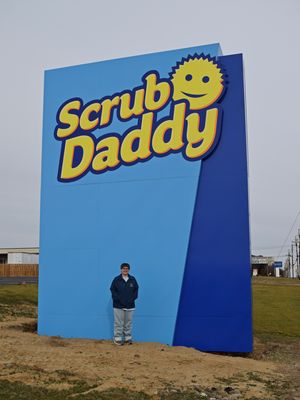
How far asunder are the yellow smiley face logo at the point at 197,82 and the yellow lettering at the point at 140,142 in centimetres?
73

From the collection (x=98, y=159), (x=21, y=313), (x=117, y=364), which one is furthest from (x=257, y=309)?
(x=117, y=364)

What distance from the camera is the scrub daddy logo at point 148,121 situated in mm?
9664

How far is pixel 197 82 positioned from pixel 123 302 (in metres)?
4.52

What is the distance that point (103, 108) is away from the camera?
10.5m

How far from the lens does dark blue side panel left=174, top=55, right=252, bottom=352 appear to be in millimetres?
9047

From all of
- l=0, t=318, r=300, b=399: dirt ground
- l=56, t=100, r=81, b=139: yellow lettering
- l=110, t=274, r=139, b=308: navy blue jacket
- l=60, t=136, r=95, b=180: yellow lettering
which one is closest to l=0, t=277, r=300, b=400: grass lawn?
l=0, t=318, r=300, b=399: dirt ground

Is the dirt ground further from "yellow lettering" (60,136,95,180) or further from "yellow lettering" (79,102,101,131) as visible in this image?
"yellow lettering" (79,102,101,131)

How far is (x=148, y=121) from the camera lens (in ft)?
32.9

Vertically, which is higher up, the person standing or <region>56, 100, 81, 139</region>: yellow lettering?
<region>56, 100, 81, 139</region>: yellow lettering

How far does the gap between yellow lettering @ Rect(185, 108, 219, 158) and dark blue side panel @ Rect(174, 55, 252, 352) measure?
0.18 metres

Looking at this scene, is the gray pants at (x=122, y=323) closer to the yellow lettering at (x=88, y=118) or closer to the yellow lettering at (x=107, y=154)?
A: the yellow lettering at (x=107, y=154)

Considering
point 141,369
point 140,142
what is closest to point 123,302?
point 141,369

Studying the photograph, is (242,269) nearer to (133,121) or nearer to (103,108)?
(133,121)

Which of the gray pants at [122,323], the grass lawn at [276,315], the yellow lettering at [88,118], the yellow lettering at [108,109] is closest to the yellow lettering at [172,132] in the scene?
the yellow lettering at [108,109]
